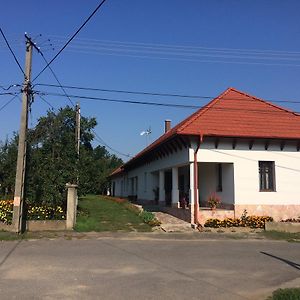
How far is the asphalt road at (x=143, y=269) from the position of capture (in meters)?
7.90

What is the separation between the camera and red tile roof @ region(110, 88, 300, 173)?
21266mm

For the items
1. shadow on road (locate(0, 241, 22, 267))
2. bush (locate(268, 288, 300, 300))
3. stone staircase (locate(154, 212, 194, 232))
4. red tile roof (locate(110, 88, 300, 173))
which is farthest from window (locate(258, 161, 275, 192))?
bush (locate(268, 288, 300, 300))

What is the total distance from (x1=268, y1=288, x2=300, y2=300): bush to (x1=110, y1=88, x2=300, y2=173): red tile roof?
1302cm

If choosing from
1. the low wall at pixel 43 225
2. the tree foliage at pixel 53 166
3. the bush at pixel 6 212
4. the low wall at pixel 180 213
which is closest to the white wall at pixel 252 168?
the low wall at pixel 180 213

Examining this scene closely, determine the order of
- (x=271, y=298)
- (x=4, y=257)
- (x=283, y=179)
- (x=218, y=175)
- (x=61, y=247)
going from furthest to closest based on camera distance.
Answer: (x=218, y=175), (x=283, y=179), (x=61, y=247), (x=4, y=257), (x=271, y=298)

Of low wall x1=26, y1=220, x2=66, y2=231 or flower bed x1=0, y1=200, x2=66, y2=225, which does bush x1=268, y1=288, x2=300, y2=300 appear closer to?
low wall x1=26, y1=220, x2=66, y2=231

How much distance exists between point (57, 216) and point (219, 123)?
9059 millimetres

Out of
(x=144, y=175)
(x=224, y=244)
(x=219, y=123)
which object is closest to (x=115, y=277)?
(x=224, y=244)

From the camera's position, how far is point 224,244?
617 inches

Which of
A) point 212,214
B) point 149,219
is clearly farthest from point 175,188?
point 212,214

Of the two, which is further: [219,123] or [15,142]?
[15,142]

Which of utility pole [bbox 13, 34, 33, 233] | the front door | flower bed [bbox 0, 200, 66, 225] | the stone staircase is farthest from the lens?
the front door

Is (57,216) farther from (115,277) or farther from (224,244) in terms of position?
(115,277)

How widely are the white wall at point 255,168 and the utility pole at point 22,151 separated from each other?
25.5 feet
